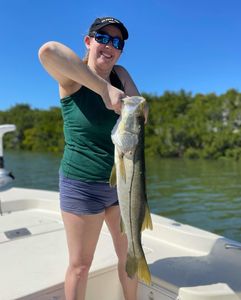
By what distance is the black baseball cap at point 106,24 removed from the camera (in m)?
2.21

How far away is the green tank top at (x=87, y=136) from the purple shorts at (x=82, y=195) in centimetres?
4

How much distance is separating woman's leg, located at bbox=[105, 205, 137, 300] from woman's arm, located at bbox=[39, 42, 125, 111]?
2.39ft

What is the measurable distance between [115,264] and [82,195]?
948mm

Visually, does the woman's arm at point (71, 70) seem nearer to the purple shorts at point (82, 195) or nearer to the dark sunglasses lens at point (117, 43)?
the dark sunglasses lens at point (117, 43)

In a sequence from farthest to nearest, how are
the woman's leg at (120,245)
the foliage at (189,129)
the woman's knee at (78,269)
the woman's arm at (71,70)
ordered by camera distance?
the foliage at (189,129)
the woman's leg at (120,245)
the woman's knee at (78,269)
the woman's arm at (71,70)

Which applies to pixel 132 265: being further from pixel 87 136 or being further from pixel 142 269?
pixel 87 136

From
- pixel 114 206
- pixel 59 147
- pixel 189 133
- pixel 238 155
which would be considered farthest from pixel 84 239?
pixel 59 147

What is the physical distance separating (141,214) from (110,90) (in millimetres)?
727

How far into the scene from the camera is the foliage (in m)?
47.3

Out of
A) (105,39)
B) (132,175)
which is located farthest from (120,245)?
(105,39)

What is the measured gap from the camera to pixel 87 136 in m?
2.25

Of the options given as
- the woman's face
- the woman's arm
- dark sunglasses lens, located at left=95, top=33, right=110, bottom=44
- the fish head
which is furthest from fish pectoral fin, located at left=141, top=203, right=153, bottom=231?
dark sunglasses lens, located at left=95, top=33, right=110, bottom=44

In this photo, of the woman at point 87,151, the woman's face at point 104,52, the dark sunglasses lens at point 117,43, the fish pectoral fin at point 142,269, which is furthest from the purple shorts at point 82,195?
the dark sunglasses lens at point 117,43

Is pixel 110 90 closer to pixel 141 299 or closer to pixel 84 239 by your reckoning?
pixel 84 239
